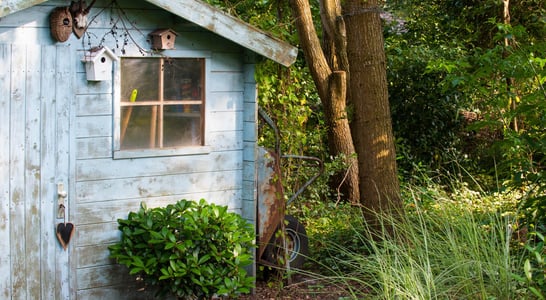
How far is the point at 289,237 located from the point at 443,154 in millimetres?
5787

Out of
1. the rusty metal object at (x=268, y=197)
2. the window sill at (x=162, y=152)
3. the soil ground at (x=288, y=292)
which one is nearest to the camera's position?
the window sill at (x=162, y=152)

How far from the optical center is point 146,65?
6.38 meters

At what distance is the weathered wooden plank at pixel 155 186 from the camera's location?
6.14m

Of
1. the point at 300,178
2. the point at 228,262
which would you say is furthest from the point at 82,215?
the point at 300,178

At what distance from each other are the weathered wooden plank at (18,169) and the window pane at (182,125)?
49.1 inches

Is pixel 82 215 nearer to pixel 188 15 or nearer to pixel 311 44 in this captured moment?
pixel 188 15

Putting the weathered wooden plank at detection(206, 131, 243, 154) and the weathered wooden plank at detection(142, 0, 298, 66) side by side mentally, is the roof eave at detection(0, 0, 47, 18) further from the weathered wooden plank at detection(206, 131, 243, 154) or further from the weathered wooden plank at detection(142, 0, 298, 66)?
the weathered wooden plank at detection(206, 131, 243, 154)

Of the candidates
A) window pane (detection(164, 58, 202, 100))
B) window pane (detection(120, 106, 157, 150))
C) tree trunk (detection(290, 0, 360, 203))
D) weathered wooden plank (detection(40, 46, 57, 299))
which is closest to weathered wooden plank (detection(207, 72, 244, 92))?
window pane (detection(164, 58, 202, 100))

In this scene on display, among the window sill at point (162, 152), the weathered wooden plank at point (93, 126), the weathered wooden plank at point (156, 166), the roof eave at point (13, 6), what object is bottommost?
the weathered wooden plank at point (156, 166)

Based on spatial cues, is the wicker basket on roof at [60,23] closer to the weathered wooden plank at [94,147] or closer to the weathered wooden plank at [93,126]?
the weathered wooden plank at [93,126]

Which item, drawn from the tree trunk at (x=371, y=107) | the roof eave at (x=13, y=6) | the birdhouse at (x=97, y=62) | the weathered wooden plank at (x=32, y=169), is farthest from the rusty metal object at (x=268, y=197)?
the roof eave at (x=13, y=6)

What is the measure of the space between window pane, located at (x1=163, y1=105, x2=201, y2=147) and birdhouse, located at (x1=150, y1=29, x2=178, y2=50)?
528 millimetres

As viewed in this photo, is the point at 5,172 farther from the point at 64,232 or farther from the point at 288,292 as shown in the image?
the point at 288,292

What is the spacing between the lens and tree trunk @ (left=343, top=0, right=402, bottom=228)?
796cm
